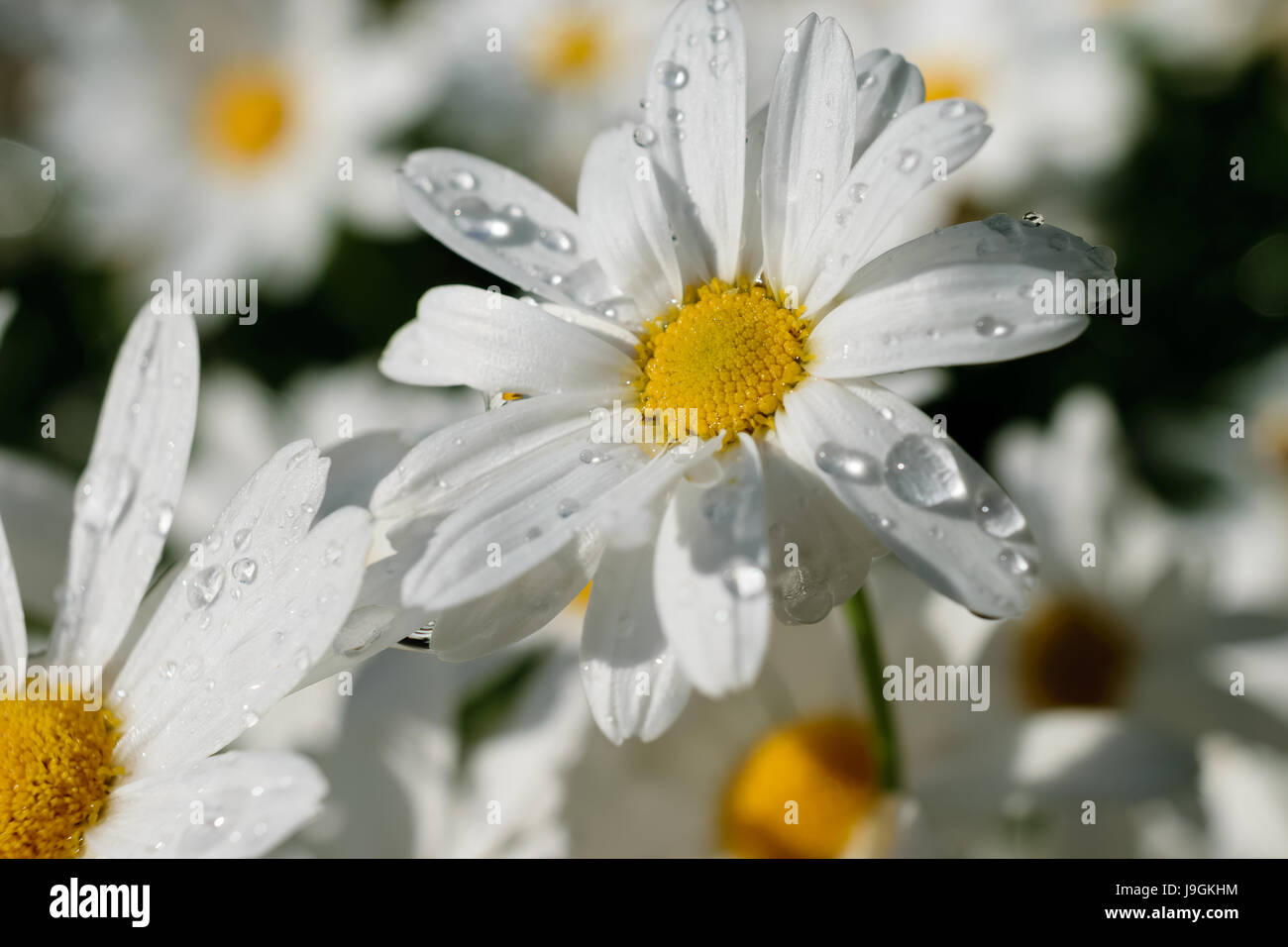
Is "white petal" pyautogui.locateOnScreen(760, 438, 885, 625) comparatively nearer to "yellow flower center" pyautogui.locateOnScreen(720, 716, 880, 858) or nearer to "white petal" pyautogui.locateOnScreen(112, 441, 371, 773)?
"white petal" pyautogui.locateOnScreen(112, 441, 371, 773)

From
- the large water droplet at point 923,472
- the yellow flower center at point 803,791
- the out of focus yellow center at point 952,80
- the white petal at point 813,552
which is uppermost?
the out of focus yellow center at point 952,80

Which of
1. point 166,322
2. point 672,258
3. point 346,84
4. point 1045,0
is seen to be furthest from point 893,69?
point 346,84

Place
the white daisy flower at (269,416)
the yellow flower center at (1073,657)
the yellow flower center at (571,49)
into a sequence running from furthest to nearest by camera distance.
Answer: the yellow flower center at (571,49) < the white daisy flower at (269,416) < the yellow flower center at (1073,657)

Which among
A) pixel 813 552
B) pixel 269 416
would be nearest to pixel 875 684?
pixel 813 552

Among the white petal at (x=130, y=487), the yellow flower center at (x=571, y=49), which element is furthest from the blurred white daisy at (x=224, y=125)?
the white petal at (x=130, y=487)

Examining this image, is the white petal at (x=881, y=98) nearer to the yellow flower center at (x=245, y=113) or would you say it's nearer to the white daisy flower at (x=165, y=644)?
the white daisy flower at (x=165, y=644)

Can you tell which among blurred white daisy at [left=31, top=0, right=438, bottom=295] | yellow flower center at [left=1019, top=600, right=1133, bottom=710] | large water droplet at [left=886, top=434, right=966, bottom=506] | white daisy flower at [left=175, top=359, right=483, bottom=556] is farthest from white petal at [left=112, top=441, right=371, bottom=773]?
blurred white daisy at [left=31, top=0, right=438, bottom=295]

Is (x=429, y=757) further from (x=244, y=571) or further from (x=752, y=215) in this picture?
(x=752, y=215)
